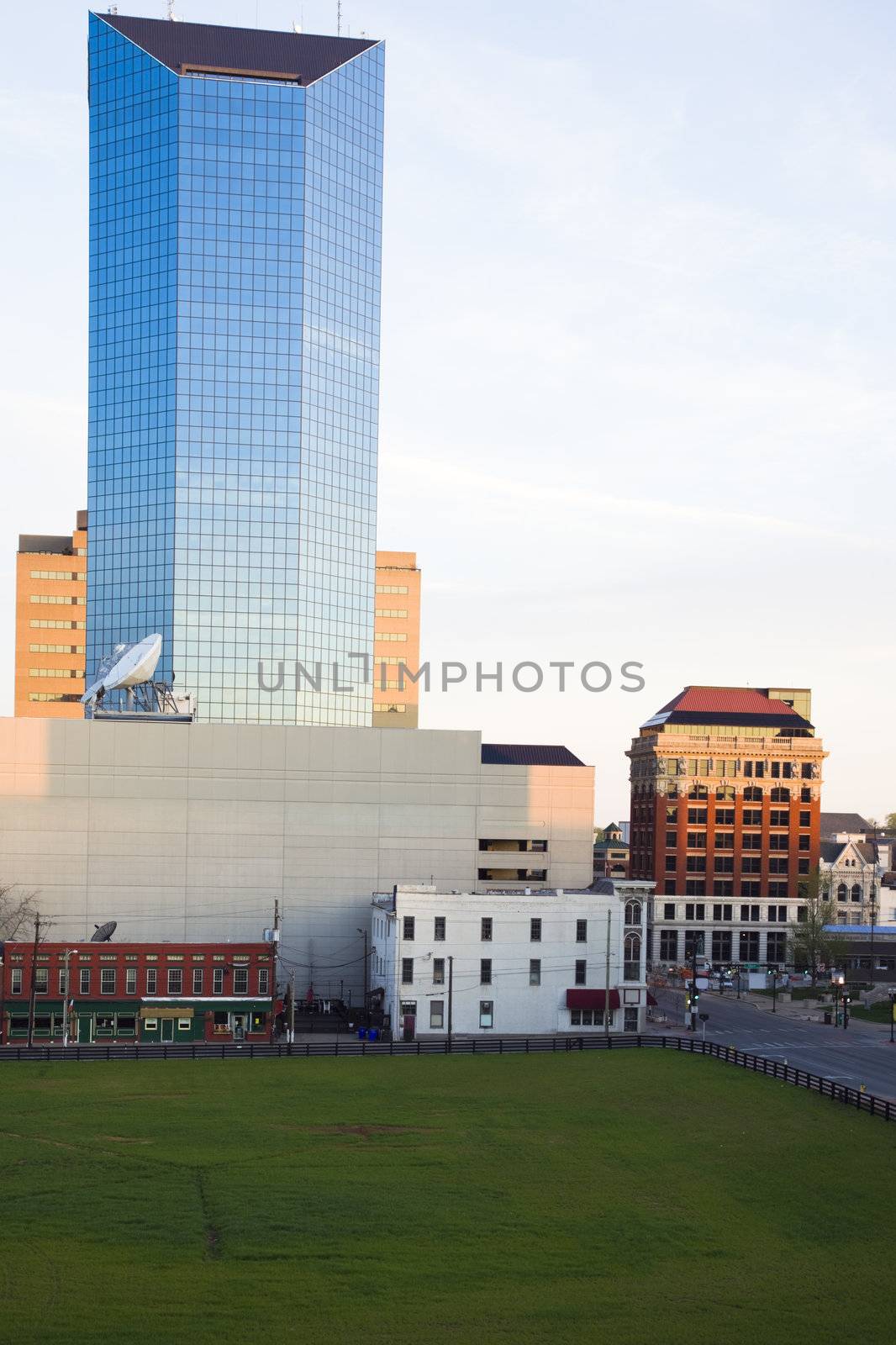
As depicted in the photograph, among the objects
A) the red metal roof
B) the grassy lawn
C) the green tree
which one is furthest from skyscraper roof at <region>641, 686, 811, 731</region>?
the grassy lawn

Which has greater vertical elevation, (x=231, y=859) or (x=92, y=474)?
(x=92, y=474)

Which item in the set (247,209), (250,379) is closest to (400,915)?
(250,379)

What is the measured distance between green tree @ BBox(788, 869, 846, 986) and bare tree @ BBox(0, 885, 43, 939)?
86.3 meters

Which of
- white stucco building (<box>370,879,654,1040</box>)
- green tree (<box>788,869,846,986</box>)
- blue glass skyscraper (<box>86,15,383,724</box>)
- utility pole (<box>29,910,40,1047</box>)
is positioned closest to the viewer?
utility pole (<box>29,910,40,1047</box>)

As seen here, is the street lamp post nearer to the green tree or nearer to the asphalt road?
the asphalt road

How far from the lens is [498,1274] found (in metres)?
47.8

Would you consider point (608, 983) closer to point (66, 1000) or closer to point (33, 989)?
point (66, 1000)

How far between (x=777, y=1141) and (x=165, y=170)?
158933mm

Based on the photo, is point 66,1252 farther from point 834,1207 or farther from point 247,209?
point 247,209

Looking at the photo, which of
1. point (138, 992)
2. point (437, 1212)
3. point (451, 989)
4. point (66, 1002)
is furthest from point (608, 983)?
point (437, 1212)

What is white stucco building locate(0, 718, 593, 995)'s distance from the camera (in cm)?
12569

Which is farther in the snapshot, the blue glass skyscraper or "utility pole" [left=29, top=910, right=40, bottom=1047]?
the blue glass skyscraper

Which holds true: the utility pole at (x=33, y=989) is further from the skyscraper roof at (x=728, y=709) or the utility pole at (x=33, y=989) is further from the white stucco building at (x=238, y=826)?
the skyscraper roof at (x=728, y=709)

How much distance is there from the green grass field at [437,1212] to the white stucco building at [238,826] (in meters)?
42.2
